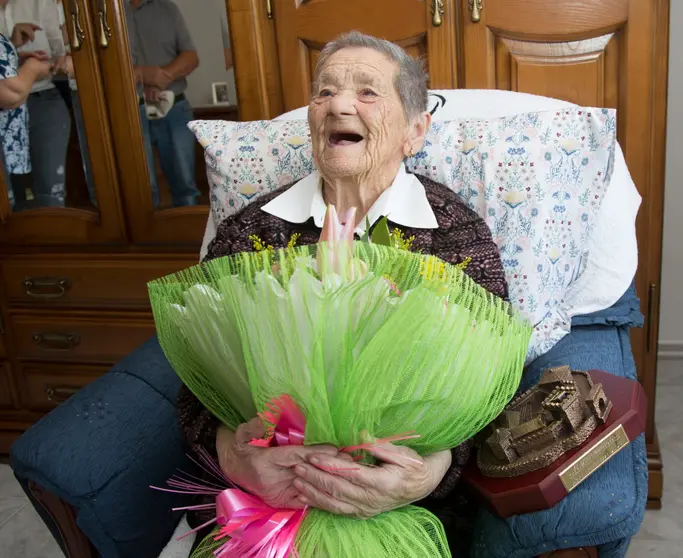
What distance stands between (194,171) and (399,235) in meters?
0.99

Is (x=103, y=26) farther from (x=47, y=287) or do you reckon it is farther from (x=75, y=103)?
(x=47, y=287)

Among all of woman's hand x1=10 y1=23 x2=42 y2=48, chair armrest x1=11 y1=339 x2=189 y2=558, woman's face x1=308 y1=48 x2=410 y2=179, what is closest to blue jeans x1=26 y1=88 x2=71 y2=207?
woman's hand x1=10 y1=23 x2=42 y2=48

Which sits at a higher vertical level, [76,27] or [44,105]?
[76,27]

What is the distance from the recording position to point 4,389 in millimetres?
2418

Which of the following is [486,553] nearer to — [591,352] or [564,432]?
[564,432]

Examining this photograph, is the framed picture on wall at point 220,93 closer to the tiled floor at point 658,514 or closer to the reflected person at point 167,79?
the reflected person at point 167,79

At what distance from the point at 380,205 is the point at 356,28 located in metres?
0.68

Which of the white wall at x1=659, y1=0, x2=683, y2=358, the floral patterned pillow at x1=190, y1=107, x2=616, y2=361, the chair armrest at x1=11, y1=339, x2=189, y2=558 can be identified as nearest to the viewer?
the chair armrest at x1=11, y1=339, x2=189, y2=558

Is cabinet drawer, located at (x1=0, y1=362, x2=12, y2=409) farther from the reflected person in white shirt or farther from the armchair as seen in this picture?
the armchair

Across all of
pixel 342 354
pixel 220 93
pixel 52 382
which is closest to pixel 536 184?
pixel 342 354

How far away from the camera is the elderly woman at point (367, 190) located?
1.13 m

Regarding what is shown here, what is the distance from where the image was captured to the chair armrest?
1.10m

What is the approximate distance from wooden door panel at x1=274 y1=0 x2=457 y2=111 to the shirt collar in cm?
50

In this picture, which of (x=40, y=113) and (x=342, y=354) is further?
(x=40, y=113)
